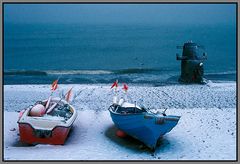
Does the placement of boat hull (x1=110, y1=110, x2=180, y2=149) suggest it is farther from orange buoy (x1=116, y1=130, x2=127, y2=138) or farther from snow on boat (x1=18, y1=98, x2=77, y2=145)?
snow on boat (x1=18, y1=98, x2=77, y2=145)

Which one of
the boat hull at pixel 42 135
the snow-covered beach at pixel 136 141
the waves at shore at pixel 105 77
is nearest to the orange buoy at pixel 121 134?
the snow-covered beach at pixel 136 141

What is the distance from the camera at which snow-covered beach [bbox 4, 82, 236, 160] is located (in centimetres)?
A: 1546

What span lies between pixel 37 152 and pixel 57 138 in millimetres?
1593

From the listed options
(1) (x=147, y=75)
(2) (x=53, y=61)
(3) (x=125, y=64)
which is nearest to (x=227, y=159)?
(1) (x=147, y=75)

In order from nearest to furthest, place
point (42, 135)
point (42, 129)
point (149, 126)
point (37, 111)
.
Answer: point (149, 126), point (42, 129), point (42, 135), point (37, 111)

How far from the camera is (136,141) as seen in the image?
17766mm

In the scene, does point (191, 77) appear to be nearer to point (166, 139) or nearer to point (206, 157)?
point (166, 139)

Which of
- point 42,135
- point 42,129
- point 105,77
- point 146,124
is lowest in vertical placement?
point 105,77

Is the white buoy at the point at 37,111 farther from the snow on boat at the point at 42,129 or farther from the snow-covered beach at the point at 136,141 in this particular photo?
the snow-covered beach at the point at 136,141

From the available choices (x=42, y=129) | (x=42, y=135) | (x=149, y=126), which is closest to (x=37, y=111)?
(x=42, y=129)

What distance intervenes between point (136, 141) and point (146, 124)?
1.91 metres

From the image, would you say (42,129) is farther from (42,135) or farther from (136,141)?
(136,141)

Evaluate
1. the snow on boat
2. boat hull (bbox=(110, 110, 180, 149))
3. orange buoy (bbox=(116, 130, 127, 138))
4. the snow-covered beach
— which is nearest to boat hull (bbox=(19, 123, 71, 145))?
the snow on boat

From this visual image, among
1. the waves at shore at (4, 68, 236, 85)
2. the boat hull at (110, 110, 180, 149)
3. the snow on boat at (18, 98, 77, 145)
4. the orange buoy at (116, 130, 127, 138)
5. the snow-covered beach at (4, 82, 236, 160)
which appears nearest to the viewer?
the snow-covered beach at (4, 82, 236, 160)
